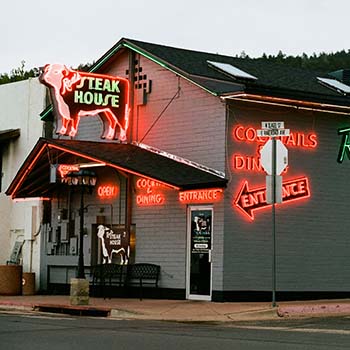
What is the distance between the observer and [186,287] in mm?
22875

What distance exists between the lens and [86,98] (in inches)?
962

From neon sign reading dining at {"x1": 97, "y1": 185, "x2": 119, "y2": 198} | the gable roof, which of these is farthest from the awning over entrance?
the gable roof

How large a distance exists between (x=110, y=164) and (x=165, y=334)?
27.0 ft

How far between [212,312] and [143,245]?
516 centimetres

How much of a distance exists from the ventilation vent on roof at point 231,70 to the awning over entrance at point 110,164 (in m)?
2.60

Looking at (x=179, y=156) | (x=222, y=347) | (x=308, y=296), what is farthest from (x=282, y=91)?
(x=222, y=347)

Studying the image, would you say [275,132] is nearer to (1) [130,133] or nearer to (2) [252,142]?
(2) [252,142]

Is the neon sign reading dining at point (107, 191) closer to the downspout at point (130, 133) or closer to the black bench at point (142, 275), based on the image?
the downspout at point (130, 133)

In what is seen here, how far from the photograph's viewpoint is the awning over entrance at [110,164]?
2197cm

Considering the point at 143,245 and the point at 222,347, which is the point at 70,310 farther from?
the point at 222,347

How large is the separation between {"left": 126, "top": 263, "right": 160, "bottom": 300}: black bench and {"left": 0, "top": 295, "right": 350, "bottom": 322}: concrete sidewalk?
71 centimetres

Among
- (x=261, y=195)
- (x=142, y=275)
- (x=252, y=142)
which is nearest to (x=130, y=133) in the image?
(x=142, y=275)

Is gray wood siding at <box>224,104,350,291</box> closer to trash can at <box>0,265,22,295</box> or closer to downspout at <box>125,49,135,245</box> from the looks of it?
downspout at <box>125,49,135,245</box>

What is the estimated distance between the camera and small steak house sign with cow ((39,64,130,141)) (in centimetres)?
2402
